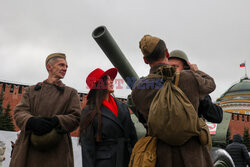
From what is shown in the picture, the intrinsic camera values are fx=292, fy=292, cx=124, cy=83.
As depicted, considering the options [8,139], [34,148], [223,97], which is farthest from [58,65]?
[223,97]

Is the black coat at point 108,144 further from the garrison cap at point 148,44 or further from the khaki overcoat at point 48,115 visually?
the garrison cap at point 148,44

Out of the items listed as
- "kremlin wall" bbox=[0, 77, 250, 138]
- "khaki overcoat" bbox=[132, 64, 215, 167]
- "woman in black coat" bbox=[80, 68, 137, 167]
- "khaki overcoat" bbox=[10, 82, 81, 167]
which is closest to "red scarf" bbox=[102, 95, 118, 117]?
"woman in black coat" bbox=[80, 68, 137, 167]

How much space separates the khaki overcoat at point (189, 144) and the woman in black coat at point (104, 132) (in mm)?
860

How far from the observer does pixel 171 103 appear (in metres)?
1.97

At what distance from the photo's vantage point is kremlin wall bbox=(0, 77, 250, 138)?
2558 cm

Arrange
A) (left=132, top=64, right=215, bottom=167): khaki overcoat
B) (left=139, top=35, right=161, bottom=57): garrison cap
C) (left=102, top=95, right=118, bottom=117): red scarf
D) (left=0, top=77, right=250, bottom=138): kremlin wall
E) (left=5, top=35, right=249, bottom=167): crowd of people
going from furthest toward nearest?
(left=0, top=77, right=250, bottom=138): kremlin wall
(left=102, top=95, right=118, bottom=117): red scarf
(left=139, top=35, right=161, bottom=57): garrison cap
(left=5, top=35, right=249, bottom=167): crowd of people
(left=132, top=64, right=215, bottom=167): khaki overcoat

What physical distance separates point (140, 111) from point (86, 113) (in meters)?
0.90

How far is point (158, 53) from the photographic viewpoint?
238 cm

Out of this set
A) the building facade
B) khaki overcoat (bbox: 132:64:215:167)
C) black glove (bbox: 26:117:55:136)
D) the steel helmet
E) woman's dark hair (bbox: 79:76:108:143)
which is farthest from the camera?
the building facade

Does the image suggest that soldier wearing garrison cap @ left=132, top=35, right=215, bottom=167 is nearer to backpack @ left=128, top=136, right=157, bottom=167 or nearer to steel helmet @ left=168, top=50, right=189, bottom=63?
backpack @ left=128, top=136, right=157, bottom=167

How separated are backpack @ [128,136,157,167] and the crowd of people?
5cm

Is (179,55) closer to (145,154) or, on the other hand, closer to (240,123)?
(145,154)

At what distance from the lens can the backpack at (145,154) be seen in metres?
2.13

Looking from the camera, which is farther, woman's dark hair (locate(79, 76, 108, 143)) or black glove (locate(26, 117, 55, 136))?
woman's dark hair (locate(79, 76, 108, 143))
